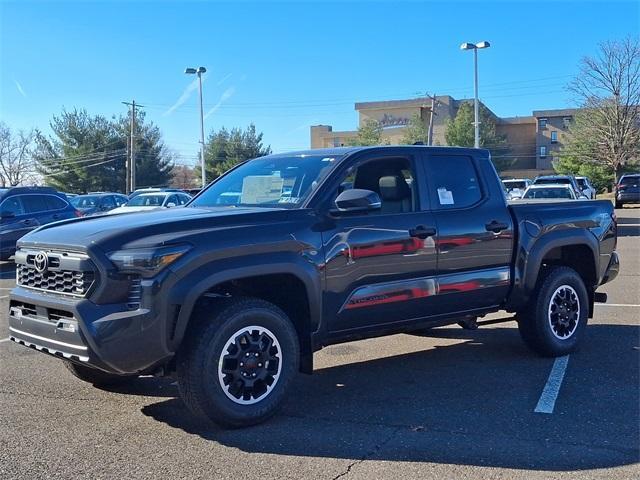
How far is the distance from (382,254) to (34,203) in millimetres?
12657

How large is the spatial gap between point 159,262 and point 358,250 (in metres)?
1.53

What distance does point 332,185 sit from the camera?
512 cm

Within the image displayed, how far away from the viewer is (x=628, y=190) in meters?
35.2

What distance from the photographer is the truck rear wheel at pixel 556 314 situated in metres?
6.28

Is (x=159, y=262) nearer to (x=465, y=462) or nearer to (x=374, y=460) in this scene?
(x=374, y=460)

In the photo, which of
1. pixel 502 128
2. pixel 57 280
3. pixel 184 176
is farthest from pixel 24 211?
pixel 184 176

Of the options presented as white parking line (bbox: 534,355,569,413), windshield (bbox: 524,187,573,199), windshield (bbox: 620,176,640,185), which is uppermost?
windshield (bbox: 620,176,640,185)

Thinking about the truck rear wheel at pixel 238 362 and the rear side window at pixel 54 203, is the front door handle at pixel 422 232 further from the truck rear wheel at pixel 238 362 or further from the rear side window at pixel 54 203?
the rear side window at pixel 54 203

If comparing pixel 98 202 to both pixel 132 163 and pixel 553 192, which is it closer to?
pixel 553 192

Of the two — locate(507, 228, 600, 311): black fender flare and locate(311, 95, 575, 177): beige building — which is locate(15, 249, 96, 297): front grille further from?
locate(311, 95, 575, 177): beige building

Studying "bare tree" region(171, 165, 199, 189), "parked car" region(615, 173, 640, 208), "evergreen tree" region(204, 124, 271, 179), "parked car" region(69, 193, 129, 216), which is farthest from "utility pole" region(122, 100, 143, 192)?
"bare tree" region(171, 165, 199, 189)

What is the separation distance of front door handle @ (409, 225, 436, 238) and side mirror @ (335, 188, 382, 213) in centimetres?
51

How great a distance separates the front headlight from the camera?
4.14 meters

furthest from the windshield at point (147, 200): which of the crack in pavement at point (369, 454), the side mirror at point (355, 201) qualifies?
the crack in pavement at point (369, 454)
